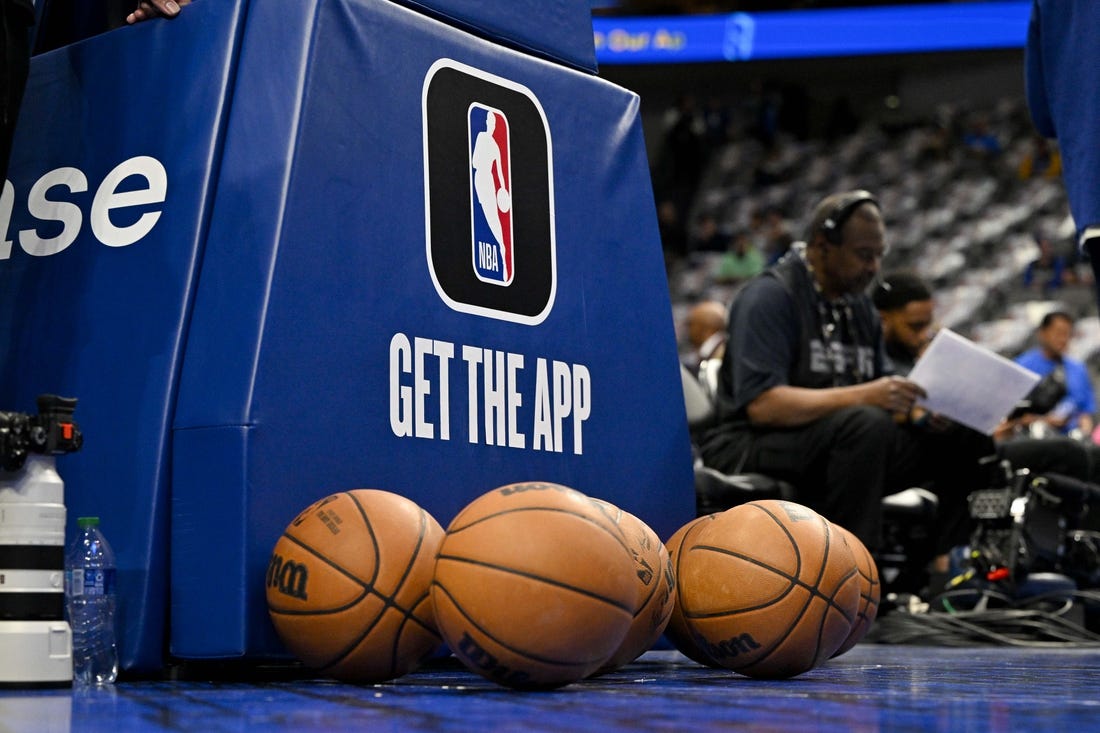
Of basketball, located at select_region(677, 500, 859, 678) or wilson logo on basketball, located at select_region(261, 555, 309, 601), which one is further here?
basketball, located at select_region(677, 500, 859, 678)

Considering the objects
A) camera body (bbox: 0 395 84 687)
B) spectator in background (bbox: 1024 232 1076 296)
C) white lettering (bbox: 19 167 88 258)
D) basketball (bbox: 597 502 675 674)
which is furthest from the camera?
spectator in background (bbox: 1024 232 1076 296)

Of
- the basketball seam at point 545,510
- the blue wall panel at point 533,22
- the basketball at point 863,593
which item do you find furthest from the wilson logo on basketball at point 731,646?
the blue wall panel at point 533,22

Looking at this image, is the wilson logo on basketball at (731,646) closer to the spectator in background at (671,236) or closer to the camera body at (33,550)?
the camera body at (33,550)

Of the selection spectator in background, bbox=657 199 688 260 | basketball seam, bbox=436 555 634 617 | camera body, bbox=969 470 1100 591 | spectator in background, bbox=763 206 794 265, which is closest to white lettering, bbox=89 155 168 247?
basketball seam, bbox=436 555 634 617

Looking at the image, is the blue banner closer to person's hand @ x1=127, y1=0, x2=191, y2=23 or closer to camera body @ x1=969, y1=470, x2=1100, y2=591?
camera body @ x1=969, y1=470, x2=1100, y2=591

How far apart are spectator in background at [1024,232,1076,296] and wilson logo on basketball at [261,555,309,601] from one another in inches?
507

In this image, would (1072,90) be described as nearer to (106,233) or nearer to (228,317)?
(228,317)

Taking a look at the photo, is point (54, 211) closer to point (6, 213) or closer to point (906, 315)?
point (6, 213)

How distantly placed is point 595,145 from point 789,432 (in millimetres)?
1571

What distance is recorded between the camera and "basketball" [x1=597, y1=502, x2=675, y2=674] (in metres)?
2.29

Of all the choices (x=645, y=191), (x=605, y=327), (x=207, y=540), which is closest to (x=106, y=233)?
(x=207, y=540)

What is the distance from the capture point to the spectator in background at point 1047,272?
13.8 metres

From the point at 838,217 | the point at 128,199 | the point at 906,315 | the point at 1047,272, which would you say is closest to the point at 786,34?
the point at 1047,272

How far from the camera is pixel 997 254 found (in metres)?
15.4
